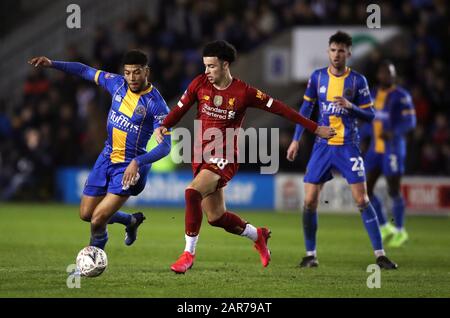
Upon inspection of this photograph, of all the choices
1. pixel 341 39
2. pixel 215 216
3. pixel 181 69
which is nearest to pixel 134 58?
pixel 215 216

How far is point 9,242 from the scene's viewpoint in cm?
1245

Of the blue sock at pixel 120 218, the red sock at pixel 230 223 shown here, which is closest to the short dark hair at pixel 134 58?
the red sock at pixel 230 223

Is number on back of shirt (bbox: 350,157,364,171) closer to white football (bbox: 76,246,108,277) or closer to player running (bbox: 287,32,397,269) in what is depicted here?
player running (bbox: 287,32,397,269)

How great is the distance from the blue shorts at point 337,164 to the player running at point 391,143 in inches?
126

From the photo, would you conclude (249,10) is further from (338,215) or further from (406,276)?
(406,276)

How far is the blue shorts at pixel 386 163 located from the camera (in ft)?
44.4

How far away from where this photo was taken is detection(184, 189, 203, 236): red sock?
29.3 ft

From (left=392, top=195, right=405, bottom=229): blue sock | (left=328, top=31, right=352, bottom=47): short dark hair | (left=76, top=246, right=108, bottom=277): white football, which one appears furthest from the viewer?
(left=392, top=195, right=405, bottom=229): blue sock

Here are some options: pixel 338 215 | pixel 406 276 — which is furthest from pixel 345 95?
pixel 338 215

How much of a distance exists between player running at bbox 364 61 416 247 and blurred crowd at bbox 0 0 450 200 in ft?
17.9

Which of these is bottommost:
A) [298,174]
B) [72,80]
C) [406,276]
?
[406,276]

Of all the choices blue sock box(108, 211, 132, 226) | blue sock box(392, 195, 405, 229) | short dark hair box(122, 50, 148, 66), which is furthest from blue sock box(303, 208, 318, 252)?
blue sock box(392, 195, 405, 229)

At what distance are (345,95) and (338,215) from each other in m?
8.49

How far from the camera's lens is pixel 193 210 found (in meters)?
9.00
